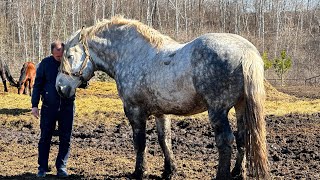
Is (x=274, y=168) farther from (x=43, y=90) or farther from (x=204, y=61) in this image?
(x=43, y=90)

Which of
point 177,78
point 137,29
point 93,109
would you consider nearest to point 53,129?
point 137,29

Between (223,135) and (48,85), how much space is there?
2521 mm

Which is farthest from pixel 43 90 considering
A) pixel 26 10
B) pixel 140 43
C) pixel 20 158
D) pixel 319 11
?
pixel 319 11

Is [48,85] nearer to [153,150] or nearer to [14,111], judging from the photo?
[153,150]

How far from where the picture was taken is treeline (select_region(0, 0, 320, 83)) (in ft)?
129

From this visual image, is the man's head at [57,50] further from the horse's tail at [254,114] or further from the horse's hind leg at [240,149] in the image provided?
the horse's tail at [254,114]

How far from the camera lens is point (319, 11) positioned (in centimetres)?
5809

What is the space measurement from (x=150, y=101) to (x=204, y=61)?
3.17 ft

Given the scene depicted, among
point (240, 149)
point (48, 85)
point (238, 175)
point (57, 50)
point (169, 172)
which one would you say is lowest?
point (169, 172)

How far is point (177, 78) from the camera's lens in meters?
4.85

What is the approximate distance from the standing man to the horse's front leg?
98 cm

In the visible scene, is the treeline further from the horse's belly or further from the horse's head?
the horse's belly

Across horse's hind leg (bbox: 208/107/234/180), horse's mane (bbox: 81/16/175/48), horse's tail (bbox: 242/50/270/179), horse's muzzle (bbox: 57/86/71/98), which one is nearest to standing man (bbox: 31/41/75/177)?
horse's muzzle (bbox: 57/86/71/98)

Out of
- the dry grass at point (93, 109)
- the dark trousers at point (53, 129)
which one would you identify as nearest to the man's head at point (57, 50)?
the dark trousers at point (53, 129)
